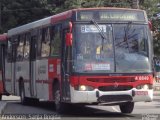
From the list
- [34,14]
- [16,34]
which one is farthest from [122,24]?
[34,14]

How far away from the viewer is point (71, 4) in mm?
44594

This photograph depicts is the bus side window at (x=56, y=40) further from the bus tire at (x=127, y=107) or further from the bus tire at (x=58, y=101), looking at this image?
the bus tire at (x=127, y=107)

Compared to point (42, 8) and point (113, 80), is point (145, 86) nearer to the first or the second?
point (113, 80)

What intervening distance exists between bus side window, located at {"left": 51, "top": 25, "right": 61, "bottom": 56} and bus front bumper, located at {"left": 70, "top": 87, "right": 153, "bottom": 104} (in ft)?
6.35

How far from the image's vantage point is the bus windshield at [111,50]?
16.5m

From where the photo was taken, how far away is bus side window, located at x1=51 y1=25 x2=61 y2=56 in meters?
17.9

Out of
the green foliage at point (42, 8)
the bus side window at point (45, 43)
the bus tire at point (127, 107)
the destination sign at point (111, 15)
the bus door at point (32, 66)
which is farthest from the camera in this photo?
the green foliage at point (42, 8)

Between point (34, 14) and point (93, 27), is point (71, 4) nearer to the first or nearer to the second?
point (34, 14)

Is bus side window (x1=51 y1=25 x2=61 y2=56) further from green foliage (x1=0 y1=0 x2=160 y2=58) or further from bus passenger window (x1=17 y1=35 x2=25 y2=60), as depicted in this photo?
green foliage (x1=0 y1=0 x2=160 y2=58)

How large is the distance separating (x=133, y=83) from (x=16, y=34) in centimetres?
837

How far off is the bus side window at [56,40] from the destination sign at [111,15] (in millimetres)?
1320

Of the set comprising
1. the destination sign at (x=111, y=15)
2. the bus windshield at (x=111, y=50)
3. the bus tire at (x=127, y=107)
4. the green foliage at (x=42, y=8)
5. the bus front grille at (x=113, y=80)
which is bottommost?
the bus tire at (x=127, y=107)

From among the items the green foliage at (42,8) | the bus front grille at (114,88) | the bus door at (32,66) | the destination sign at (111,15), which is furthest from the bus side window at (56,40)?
the green foliage at (42,8)

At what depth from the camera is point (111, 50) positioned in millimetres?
16734
